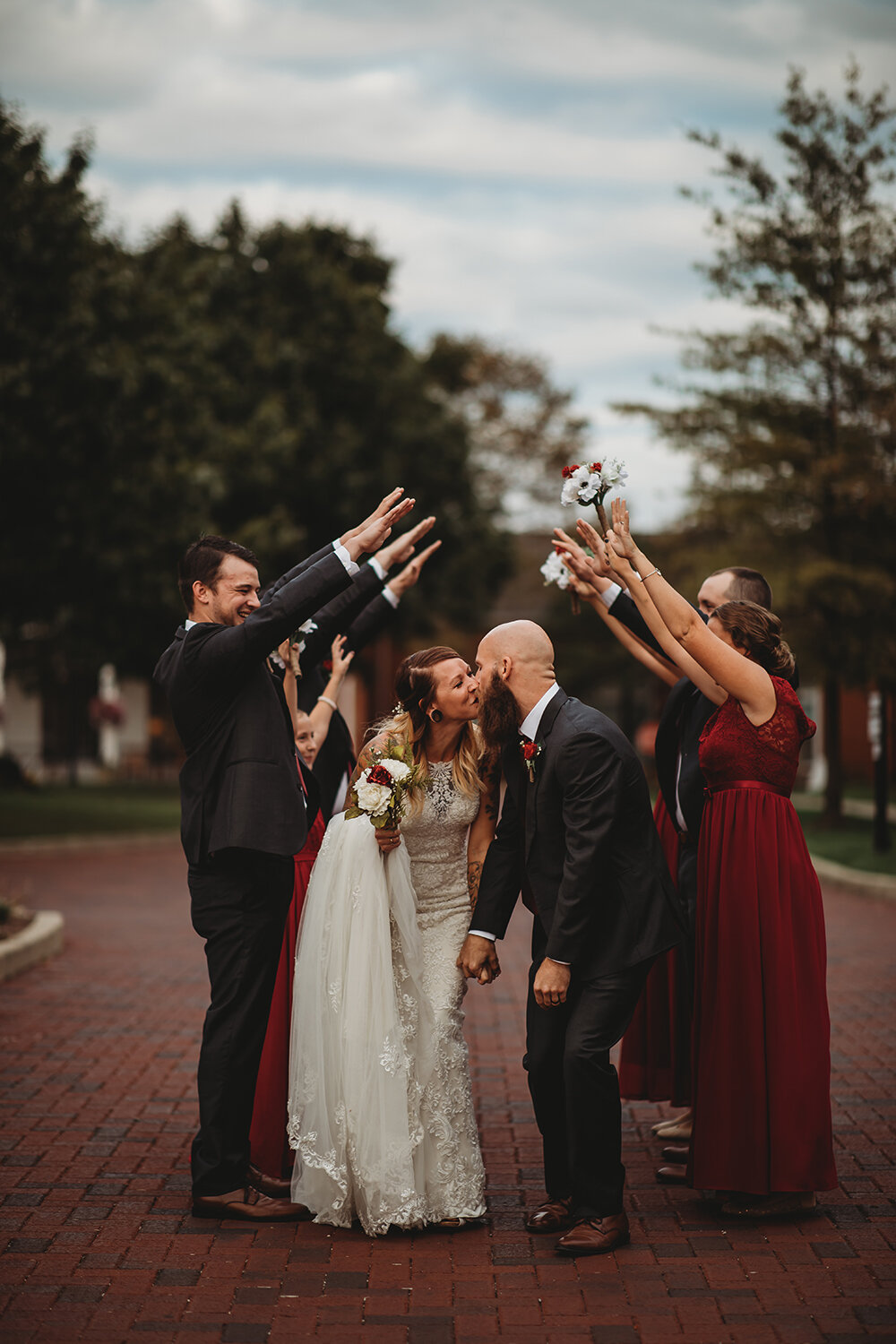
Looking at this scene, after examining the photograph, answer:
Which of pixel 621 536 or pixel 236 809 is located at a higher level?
pixel 621 536

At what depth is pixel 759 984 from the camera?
5.00 metres

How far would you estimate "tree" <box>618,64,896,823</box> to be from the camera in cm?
1927

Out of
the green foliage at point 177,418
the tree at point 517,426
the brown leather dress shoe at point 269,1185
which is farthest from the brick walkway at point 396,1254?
the tree at point 517,426

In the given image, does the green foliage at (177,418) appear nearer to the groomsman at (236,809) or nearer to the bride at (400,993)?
the groomsman at (236,809)

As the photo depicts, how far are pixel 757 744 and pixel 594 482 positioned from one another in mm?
1227

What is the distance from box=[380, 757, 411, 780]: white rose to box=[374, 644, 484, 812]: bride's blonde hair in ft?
0.57

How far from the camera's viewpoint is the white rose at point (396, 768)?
16.3 ft

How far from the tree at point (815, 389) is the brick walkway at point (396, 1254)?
42.3 ft

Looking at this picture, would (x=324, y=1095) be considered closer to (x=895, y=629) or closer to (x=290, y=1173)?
(x=290, y=1173)

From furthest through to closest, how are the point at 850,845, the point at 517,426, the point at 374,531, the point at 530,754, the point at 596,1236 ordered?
the point at 517,426 < the point at 850,845 < the point at 374,531 < the point at 530,754 < the point at 596,1236

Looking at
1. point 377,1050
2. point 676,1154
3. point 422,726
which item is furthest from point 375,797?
point 676,1154

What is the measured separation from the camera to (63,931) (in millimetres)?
11969

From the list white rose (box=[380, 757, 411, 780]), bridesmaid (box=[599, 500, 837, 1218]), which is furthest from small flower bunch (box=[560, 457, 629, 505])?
white rose (box=[380, 757, 411, 780])

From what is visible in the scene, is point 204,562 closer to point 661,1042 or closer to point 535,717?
point 535,717
